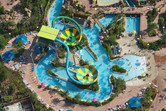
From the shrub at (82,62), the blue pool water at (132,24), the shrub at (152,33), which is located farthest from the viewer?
the blue pool water at (132,24)

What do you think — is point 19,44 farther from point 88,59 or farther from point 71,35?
point 88,59

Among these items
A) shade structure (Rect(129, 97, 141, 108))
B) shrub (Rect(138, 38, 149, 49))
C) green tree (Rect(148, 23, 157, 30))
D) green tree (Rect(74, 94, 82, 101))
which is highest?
green tree (Rect(148, 23, 157, 30))

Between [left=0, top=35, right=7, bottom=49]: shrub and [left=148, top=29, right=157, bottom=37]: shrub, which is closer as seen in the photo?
[left=0, top=35, right=7, bottom=49]: shrub

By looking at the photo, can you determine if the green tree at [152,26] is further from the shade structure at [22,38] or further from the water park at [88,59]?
the shade structure at [22,38]

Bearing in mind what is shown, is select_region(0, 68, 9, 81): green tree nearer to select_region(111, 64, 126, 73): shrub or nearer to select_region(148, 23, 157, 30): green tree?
select_region(111, 64, 126, 73): shrub

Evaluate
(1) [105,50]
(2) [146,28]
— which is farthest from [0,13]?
(2) [146,28]

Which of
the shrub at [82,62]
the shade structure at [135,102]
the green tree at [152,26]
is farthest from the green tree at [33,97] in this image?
the green tree at [152,26]


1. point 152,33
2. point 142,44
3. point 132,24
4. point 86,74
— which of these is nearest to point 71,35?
point 86,74

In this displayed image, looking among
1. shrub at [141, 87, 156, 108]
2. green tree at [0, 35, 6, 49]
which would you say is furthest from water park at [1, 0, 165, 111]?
green tree at [0, 35, 6, 49]
